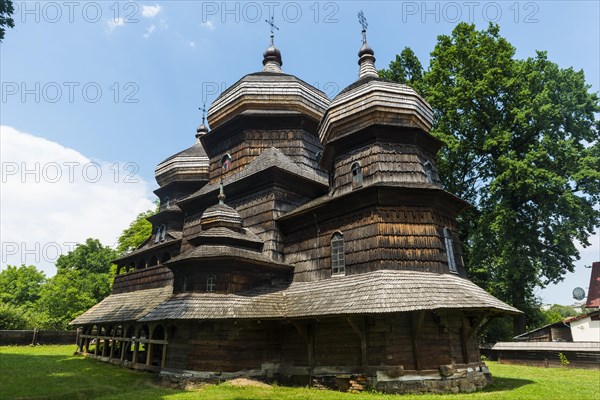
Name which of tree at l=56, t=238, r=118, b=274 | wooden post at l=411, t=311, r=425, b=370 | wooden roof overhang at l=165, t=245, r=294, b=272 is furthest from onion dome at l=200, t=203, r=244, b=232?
tree at l=56, t=238, r=118, b=274

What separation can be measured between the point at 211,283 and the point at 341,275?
4236mm

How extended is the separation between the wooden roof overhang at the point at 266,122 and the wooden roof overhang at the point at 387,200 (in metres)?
6.05

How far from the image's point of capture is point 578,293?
33.1m

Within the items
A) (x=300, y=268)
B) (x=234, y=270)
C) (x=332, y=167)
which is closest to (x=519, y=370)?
(x=300, y=268)

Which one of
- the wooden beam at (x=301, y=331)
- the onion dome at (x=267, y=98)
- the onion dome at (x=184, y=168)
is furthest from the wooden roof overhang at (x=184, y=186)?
the wooden beam at (x=301, y=331)

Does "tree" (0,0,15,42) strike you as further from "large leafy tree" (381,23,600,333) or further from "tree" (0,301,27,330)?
"tree" (0,301,27,330)

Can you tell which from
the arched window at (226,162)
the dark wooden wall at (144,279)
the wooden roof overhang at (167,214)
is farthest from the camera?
the wooden roof overhang at (167,214)

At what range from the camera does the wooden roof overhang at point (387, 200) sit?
11961 mm

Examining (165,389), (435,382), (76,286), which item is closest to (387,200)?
(435,382)

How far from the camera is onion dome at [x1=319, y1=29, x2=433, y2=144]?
45.0 ft

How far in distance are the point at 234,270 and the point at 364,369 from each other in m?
5.09

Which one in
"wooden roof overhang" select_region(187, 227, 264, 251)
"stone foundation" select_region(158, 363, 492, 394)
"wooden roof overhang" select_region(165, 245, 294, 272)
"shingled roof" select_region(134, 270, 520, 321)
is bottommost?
"stone foundation" select_region(158, 363, 492, 394)

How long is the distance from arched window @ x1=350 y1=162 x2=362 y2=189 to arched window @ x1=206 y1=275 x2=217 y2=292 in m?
5.58

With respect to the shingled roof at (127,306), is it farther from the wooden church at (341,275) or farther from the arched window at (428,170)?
the arched window at (428,170)
